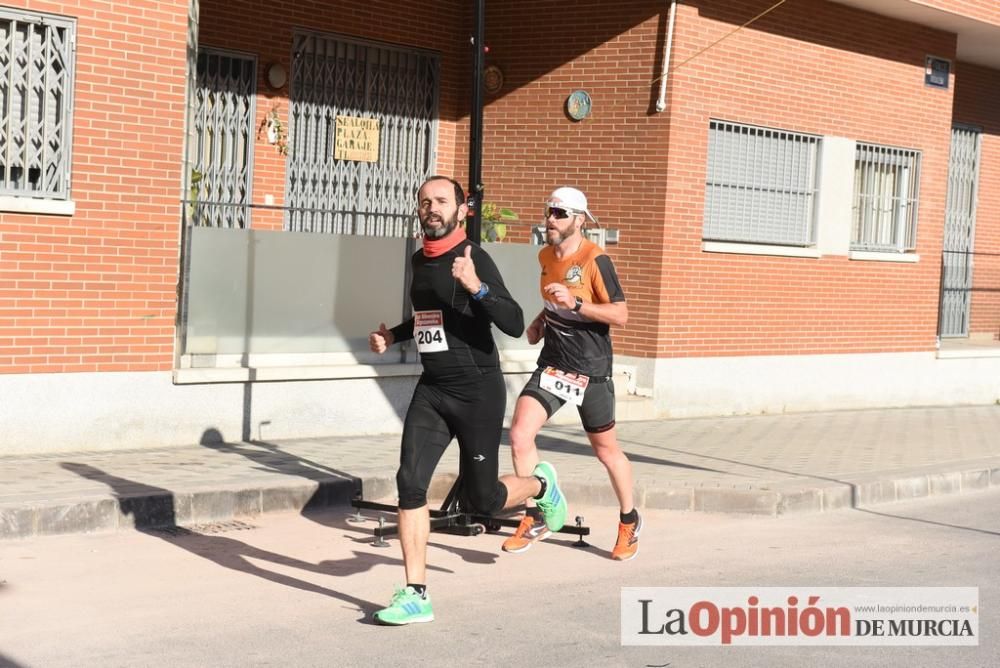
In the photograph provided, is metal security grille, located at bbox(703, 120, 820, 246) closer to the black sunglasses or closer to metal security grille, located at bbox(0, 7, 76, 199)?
metal security grille, located at bbox(0, 7, 76, 199)

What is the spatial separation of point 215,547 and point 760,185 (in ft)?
29.8

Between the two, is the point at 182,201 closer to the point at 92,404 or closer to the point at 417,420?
the point at 92,404

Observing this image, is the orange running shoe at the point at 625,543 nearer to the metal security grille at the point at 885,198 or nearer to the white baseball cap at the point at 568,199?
the white baseball cap at the point at 568,199

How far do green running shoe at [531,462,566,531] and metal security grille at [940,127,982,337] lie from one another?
13.4 metres

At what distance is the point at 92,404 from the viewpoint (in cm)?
1033

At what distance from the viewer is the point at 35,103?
33.1 ft

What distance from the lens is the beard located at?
6711 mm

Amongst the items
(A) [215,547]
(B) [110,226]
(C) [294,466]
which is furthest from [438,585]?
(B) [110,226]

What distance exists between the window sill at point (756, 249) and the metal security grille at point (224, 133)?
187 inches

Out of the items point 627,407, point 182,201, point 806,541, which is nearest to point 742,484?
point 806,541

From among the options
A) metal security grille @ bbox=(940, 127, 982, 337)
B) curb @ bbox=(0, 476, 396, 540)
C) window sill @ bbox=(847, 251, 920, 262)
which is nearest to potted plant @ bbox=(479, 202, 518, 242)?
window sill @ bbox=(847, 251, 920, 262)

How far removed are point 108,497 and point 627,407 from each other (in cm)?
668

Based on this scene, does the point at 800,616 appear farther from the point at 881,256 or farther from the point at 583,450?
the point at 881,256

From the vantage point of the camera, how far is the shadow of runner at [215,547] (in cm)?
731
